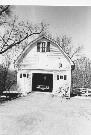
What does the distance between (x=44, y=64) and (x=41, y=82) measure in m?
2.31

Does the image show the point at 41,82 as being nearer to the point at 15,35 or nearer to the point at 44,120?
the point at 15,35

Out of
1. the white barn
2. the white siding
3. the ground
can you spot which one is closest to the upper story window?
the white barn

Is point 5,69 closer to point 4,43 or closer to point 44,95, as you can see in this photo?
point 4,43

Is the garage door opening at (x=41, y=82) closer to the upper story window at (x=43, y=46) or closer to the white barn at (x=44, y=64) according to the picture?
the white barn at (x=44, y=64)

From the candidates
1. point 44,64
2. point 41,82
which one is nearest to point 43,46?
point 44,64

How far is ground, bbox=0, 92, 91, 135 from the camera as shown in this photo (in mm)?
6512

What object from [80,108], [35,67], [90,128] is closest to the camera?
[90,128]

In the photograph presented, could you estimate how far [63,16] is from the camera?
26.7 ft

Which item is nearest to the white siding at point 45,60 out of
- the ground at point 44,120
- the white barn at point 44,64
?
the white barn at point 44,64

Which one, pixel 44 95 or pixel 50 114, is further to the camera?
pixel 44 95

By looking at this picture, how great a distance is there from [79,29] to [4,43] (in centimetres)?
521

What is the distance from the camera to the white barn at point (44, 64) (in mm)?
12281

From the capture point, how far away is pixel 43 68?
1236 cm
